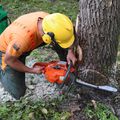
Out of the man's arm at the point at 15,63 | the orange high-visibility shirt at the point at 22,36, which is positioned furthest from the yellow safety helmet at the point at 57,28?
the man's arm at the point at 15,63

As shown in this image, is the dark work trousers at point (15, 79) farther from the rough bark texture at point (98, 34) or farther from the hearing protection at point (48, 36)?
the hearing protection at point (48, 36)

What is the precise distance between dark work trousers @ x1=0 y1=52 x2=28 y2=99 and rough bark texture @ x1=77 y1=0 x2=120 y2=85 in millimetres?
836

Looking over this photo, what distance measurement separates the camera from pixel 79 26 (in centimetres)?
392

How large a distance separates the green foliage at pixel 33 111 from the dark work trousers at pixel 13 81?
10.0 inches

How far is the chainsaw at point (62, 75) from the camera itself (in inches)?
149

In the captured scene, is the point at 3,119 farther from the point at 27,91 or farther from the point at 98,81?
the point at 98,81

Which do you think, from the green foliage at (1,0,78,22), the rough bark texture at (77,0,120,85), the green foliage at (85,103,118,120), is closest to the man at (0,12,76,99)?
the rough bark texture at (77,0,120,85)

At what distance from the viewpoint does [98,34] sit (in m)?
3.83

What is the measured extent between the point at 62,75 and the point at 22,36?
25.1 inches

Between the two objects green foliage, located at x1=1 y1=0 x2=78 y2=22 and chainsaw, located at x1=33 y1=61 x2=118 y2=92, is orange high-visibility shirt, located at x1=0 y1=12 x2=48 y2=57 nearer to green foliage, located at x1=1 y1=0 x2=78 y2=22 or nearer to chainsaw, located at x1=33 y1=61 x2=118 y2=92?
chainsaw, located at x1=33 y1=61 x2=118 y2=92

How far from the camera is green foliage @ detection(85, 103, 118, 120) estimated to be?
398 centimetres

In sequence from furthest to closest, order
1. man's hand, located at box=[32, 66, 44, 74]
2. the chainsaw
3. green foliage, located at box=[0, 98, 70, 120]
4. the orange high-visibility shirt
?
green foliage, located at box=[0, 98, 70, 120]
man's hand, located at box=[32, 66, 44, 74]
the chainsaw
the orange high-visibility shirt

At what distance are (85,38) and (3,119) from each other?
1430mm

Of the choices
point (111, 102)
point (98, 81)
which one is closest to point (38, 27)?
point (98, 81)
